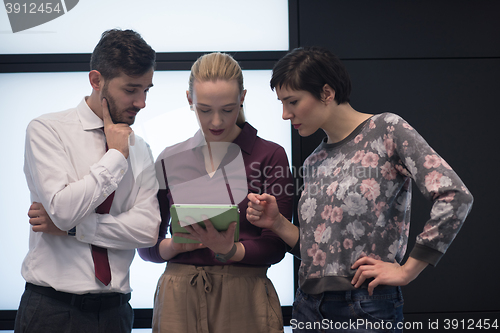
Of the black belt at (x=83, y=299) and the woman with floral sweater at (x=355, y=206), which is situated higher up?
the woman with floral sweater at (x=355, y=206)

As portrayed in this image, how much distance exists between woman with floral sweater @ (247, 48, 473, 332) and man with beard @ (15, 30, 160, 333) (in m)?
0.55

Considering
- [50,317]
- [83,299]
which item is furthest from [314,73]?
[50,317]

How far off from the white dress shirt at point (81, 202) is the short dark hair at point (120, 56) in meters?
0.20

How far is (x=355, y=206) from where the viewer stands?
144 centimetres

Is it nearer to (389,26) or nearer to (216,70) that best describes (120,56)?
(216,70)

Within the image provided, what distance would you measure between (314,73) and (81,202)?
39.4 inches

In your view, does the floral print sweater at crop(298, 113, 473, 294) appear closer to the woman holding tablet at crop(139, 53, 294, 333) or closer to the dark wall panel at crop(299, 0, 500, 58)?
the woman holding tablet at crop(139, 53, 294, 333)

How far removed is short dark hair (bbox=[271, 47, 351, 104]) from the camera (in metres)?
1.56

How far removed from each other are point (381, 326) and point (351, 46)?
1.63 meters

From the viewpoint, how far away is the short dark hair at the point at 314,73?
1562 mm

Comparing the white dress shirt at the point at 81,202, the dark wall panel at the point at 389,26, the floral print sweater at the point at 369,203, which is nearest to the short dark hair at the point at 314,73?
the floral print sweater at the point at 369,203

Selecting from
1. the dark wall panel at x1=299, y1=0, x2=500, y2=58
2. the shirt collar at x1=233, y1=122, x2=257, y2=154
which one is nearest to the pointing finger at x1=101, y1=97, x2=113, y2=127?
the shirt collar at x1=233, y1=122, x2=257, y2=154

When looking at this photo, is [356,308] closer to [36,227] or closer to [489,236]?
[36,227]

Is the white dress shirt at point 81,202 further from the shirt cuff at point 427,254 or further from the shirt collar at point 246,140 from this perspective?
the shirt cuff at point 427,254
